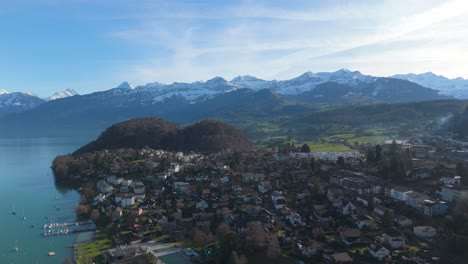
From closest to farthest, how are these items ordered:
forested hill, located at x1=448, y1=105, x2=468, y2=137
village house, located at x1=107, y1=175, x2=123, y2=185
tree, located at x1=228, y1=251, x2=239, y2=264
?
tree, located at x1=228, y1=251, x2=239, y2=264 < village house, located at x1=107, y1=175, x2=123, y2=185 < forested hill, located at x1=448, y1=105, x2=468, y2=137

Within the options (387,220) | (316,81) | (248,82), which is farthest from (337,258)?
(248,82)

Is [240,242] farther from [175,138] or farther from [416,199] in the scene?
[175,138]

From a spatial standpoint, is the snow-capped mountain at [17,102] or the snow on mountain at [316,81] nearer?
the snow on mountain at [316,81]

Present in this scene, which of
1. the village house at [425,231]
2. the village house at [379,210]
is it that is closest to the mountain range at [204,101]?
the village house at [379,210]

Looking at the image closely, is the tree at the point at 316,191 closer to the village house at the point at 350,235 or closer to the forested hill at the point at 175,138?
the village house at the point at 350,235

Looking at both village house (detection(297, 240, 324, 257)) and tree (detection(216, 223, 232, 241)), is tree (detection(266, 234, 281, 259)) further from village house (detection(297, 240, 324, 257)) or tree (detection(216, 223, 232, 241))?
tree (detection(216, 223, 232, 241))

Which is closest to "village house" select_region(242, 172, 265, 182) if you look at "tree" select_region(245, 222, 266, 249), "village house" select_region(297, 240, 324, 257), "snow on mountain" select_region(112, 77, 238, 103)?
"tree" select_region(245, 222, 266, 249)
